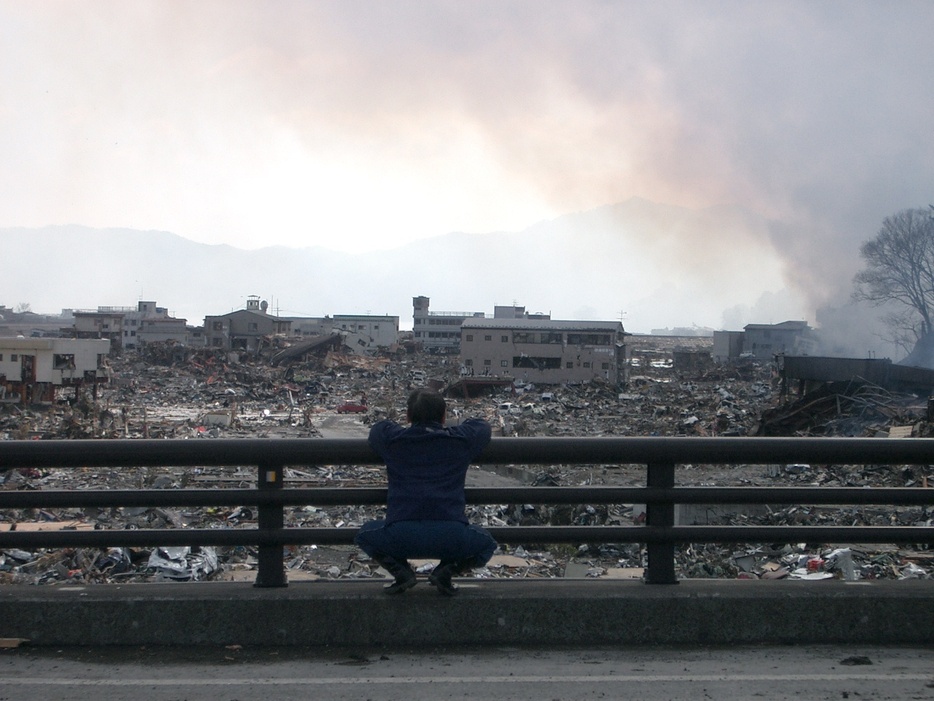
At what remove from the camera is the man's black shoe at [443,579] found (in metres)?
4.87

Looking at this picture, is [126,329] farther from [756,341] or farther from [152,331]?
[756,341]

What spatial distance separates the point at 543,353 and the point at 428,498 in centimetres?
6558

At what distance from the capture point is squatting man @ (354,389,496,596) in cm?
477

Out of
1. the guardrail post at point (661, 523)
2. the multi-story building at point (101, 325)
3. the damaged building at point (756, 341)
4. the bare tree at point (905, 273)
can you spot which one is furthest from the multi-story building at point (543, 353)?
the guardrail post at point (661, 523)

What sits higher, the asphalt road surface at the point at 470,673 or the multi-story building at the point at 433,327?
the multi-story building at the point at 433,327

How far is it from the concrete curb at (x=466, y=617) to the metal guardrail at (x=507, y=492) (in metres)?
0.30

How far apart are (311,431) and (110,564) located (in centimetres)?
2514

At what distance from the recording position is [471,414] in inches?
1731

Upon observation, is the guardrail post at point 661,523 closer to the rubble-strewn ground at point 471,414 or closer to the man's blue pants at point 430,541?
the man's blue pants at point 430,541

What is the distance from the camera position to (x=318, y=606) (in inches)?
192

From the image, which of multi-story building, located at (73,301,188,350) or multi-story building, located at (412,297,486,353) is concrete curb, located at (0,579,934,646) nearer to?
multi-story building, located at (73,301,188,350)

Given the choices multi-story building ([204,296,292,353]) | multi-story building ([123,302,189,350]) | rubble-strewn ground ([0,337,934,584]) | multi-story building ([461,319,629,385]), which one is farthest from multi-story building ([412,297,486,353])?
multi-story building ([461,319,629,385])

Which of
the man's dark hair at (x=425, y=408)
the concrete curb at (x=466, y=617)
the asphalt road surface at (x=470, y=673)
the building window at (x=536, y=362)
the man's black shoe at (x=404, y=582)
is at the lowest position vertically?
the asphalt road surface at (x=470, y=673)

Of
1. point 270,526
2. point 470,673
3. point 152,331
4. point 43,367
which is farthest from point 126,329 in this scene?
point 470,673
